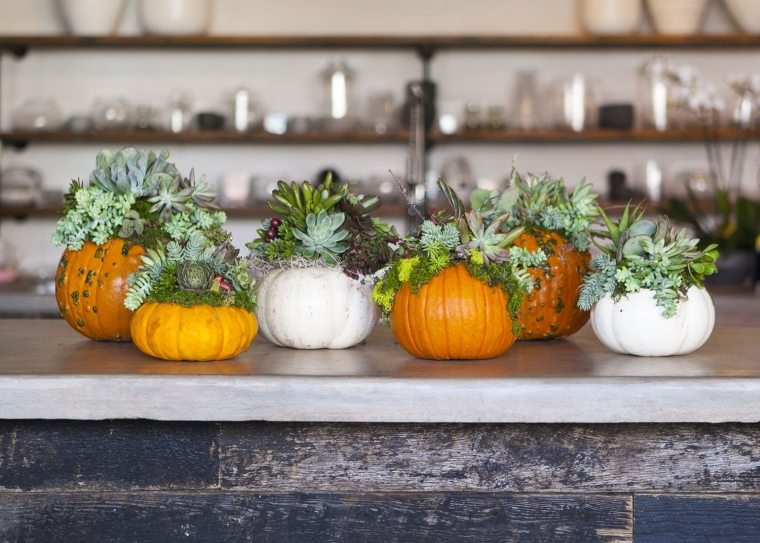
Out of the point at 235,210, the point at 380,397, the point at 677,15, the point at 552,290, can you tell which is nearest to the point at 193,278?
the point at 380,397

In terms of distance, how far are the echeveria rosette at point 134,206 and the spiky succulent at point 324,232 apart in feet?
0.40

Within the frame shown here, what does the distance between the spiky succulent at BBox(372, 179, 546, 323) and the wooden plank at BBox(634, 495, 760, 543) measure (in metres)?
0.30

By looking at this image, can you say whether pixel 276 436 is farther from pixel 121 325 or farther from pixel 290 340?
pixel 121 325

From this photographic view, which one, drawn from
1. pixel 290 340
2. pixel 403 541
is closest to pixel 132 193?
pixel 290 340

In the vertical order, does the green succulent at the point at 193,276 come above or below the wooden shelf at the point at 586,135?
below

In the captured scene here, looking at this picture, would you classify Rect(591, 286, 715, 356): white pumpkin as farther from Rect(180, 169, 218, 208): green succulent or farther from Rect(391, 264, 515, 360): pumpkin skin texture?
Rect(180, 169, 218, 208): green succulent

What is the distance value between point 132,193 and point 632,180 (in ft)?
12.1

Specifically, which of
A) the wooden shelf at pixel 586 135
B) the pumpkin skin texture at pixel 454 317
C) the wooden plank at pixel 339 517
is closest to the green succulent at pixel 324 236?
the pumpkin skin texture at pixel 454 317

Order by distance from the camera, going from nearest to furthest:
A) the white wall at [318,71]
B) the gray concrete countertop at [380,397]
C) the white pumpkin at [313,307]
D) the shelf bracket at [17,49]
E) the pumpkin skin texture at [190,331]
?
the gray concrete countertop at [380,397] < the pumpkin skin texture at [190,331] < the white pumpkin at [313,307] < the shelf bracket at [17,49] < the white wall at [318,71]

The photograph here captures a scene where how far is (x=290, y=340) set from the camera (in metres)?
Result: 1.47

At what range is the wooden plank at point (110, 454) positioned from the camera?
127 centimetres

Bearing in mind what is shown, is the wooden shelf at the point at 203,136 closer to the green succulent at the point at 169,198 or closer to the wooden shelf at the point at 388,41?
the wooden shelf at the point at 388,41

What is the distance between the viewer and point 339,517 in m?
1.28

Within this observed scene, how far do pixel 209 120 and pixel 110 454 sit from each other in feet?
11.5
